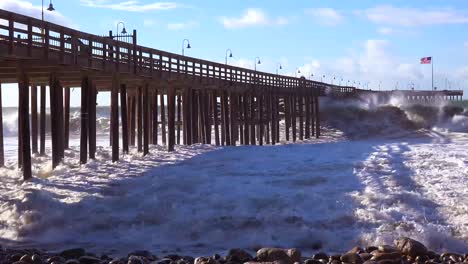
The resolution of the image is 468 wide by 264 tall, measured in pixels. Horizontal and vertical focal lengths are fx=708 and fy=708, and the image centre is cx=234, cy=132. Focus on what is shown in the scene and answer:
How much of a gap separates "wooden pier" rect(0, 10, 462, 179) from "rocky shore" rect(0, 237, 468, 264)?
6779mm

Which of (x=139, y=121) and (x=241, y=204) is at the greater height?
(x=139, y=121)

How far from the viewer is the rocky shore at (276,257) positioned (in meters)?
10.7

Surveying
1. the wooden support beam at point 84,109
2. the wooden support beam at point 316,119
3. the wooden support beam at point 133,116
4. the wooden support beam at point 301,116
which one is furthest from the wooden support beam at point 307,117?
the wooden support beam at point 84,109

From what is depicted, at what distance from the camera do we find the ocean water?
12.9 m

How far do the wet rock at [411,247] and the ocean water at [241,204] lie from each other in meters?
0.92

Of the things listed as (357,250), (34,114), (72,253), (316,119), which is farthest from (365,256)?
(316,119)

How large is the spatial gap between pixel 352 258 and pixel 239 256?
1770mm

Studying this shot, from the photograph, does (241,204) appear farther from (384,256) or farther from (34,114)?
(34,114)

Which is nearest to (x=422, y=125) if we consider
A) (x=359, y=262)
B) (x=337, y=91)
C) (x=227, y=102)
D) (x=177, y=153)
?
(x=337, y=91)

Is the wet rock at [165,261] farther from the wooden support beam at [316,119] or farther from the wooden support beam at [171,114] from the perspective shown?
the wooden support beam at [316,119]

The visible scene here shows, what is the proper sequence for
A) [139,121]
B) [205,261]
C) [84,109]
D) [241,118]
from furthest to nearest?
[241,118] < [139,121] < [84,109] < [205,261]

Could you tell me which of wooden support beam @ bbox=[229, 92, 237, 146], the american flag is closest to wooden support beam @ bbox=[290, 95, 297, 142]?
wooden support beam @ bbox=[229, 92, 237, 146]

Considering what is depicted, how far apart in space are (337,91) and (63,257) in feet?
179

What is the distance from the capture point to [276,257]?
10945mm
